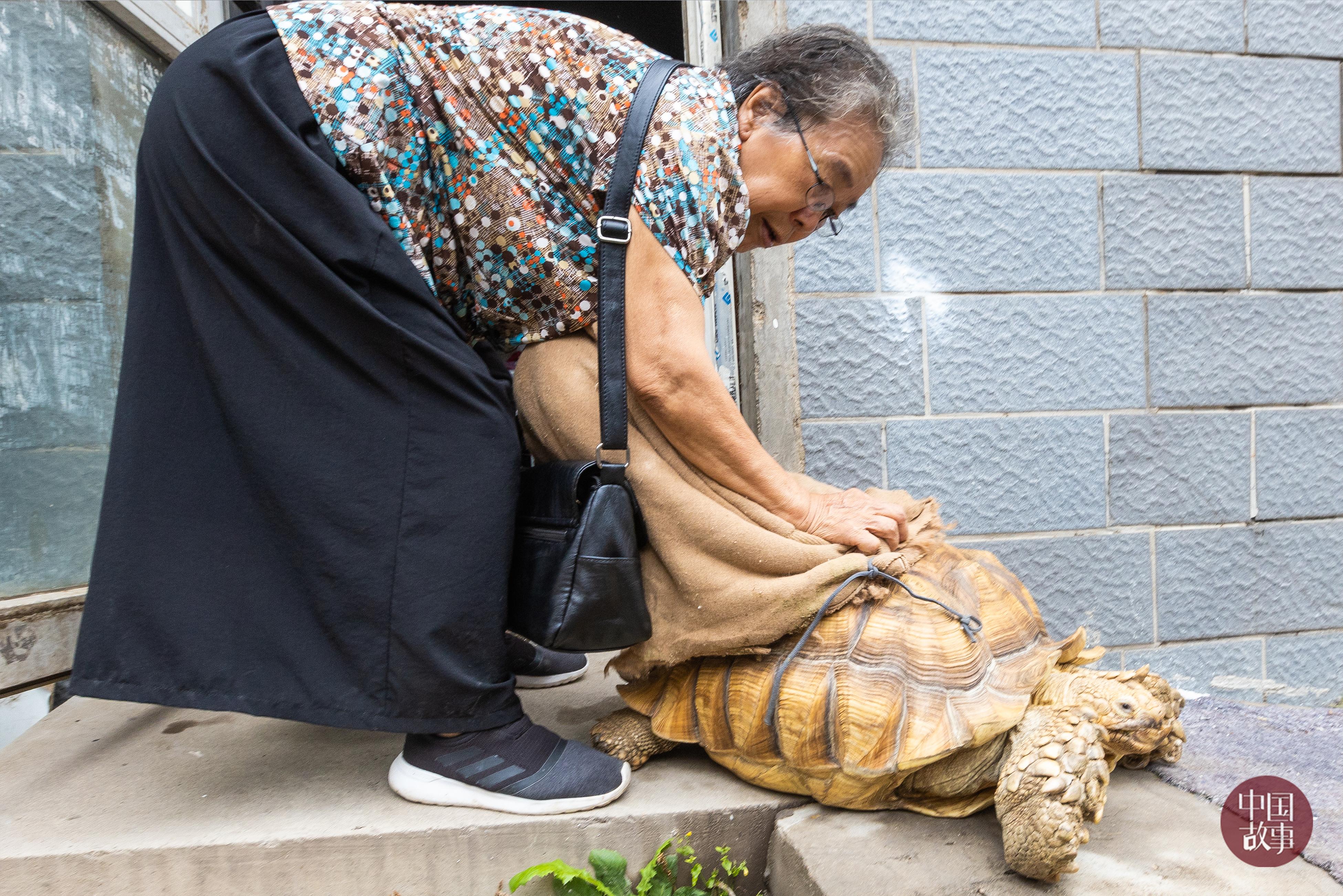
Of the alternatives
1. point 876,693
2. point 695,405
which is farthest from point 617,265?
point 876,693

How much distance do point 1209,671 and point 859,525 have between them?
2429mm

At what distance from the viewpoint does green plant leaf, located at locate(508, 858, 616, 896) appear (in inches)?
66.6

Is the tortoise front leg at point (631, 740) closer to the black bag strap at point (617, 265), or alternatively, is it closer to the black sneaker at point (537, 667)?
the black sneaker at point (537, 667)

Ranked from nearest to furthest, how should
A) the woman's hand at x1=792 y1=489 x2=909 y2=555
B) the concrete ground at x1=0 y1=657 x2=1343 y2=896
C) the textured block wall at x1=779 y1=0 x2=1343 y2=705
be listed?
the concrete ground at x1=0 y1=657 x2=1343 y2=896
the woman's hand at x1=792 y1=489 x2=909 y2=555
the textured block wall at x1=779 y1=0 x2=1343 y2=705

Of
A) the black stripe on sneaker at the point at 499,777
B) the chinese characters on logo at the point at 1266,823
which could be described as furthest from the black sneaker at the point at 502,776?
the chinese characters on logo at the point at 1266,823

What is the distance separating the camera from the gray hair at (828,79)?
1.89 metres

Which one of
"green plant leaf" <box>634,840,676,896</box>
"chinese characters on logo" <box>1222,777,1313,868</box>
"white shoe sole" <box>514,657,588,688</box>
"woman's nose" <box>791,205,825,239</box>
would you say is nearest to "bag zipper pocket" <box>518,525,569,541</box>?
"green plant leaf" <box>634,840,676,896</box>

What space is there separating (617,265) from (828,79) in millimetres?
673

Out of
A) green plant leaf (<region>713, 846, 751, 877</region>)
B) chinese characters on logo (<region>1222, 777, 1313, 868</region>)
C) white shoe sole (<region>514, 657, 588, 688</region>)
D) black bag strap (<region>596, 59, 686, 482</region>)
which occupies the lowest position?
green plant leaf (<region>713, 846, 751, 877</region>)

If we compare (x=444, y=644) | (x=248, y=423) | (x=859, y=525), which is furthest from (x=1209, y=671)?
(x=248, y=423)

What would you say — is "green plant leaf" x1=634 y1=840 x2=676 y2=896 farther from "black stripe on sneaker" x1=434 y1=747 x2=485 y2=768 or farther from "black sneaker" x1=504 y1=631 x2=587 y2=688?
"black sneaker" x1=504 y1=631 x2=587 y2=688

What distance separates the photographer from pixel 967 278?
10.7ft

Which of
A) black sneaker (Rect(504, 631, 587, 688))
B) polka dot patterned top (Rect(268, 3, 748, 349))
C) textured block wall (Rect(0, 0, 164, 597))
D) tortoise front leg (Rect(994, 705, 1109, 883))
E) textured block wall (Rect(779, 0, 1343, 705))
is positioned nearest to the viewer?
tortoise front leg (Rect(994, 705, 1109, 883))

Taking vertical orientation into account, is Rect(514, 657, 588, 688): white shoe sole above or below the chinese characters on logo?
above
